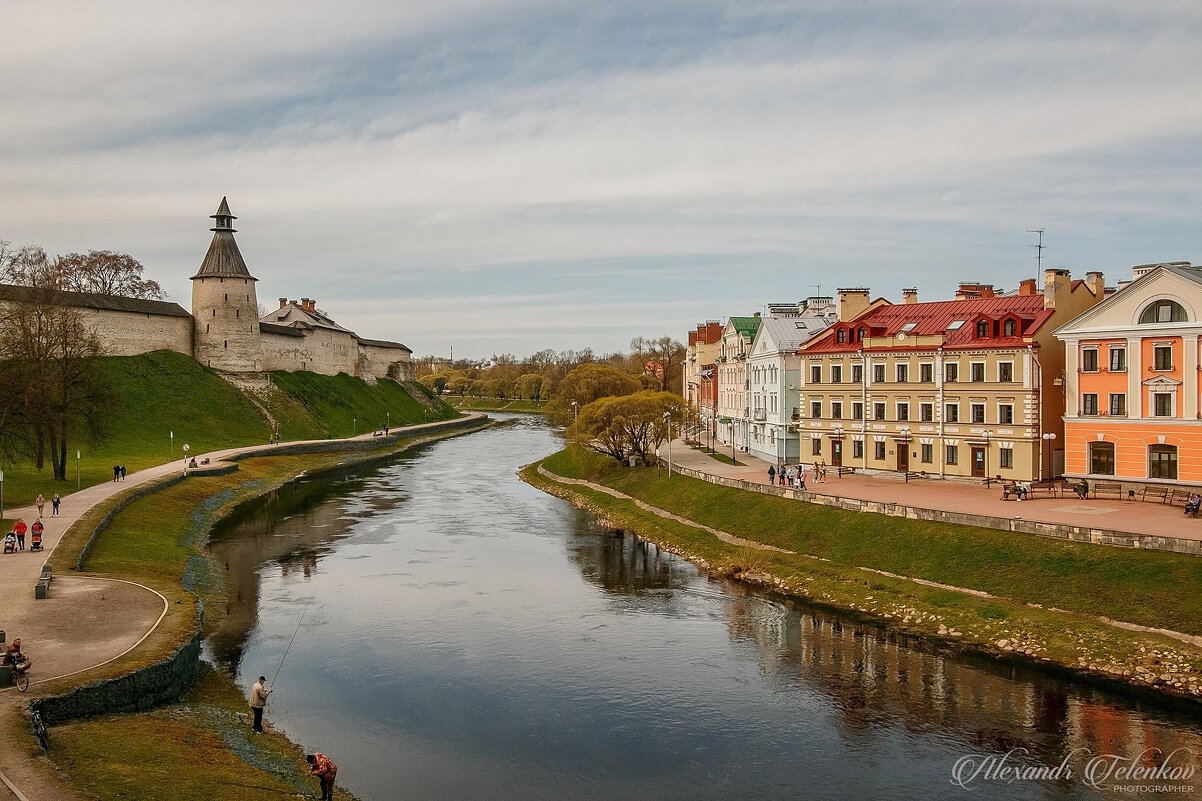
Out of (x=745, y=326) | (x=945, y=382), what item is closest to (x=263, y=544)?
(x=945, y=382)

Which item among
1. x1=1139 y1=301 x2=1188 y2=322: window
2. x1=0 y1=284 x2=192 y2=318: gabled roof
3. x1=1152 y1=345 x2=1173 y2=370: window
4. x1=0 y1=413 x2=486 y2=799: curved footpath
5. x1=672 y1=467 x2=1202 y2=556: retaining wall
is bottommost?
x1=0 y1=413 x2=486 y2=799: curved footpath

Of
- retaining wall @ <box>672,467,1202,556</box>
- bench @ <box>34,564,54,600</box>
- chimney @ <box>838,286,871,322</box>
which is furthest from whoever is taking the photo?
chimney @ <box>838,286,871,322</box>

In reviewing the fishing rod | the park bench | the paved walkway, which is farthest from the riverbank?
the fishing rod

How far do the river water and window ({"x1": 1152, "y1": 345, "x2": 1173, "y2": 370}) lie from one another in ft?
61.3

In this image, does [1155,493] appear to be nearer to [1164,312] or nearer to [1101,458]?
[1101,458]

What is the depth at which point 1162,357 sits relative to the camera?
3741 cm

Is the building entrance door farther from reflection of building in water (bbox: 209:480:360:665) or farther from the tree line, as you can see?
the tree line

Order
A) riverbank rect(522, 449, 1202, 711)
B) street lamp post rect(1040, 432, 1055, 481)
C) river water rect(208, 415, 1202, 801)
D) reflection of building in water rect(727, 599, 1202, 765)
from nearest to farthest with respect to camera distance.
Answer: river water rect(208, 415, 1202, 801) → reflection of building in water rect(727, 599, 1202, 765) → riverbank rect(522, 449, 1202, 711) → street lamp post rect(1040, 432, 1055, 481)

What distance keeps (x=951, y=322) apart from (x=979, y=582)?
21.2 m

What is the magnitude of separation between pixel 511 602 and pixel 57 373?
33.0 m

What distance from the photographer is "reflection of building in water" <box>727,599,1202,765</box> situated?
68.1ft

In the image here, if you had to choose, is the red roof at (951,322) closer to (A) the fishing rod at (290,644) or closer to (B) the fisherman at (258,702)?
(A) the fishing rod at (290,644)

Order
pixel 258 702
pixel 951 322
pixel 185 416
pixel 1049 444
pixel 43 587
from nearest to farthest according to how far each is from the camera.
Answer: pixel 258 702 → pixel 43 587 → pixel 1049 444 → pixel 951 322 → pixel 185 416

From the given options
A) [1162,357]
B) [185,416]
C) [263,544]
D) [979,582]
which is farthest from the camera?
[185,416]
